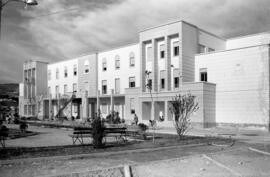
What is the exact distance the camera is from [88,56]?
53469 millimetres

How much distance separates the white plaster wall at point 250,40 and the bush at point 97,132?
31.5 metres

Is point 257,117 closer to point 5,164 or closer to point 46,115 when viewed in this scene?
point 5,164

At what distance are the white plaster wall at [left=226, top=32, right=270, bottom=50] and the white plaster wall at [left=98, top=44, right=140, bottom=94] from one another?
13.6m

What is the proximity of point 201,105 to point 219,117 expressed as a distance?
3155mm

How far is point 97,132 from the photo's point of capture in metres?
13.4

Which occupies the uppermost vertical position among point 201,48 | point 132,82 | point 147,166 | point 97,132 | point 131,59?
point 201,48

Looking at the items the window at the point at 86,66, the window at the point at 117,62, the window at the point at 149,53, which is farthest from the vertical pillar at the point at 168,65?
the window at the point at 86,66

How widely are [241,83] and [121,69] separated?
20.0m

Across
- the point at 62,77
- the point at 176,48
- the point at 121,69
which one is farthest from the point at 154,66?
the point at 62,77

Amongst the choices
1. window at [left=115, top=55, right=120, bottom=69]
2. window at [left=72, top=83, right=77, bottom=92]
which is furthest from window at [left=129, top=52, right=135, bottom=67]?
window at [left=72, top=83, right=77, bottom=92]

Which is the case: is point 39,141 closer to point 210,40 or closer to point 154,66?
point 154,66

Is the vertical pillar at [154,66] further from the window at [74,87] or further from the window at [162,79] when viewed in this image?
the window at [74,87]

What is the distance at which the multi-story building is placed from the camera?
32.0m

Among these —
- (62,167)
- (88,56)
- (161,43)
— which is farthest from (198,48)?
(62,167)
